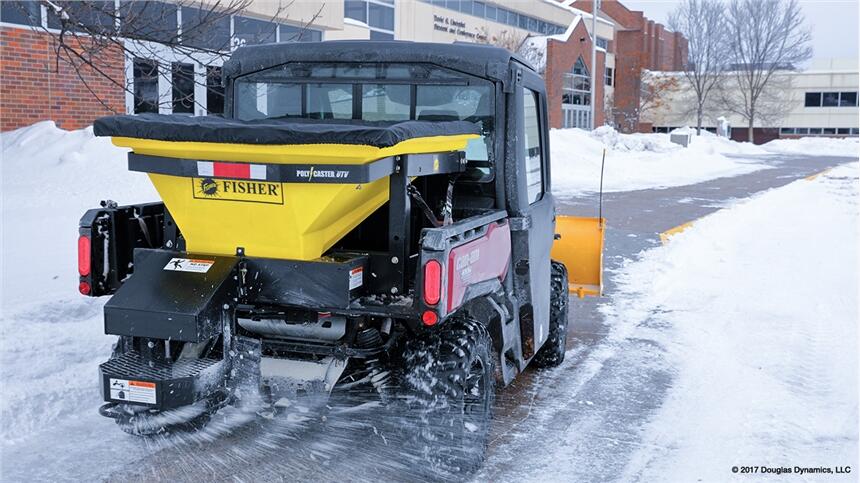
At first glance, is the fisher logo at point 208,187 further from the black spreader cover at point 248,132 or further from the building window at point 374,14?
the building window at point 374,14

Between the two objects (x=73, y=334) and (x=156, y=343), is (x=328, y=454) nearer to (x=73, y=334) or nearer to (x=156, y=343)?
(x=156, y=343)

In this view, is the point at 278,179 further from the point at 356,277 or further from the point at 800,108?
the point at 800,108

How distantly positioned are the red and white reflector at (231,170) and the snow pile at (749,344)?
2.36m

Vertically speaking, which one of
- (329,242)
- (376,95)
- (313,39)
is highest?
(313,39)

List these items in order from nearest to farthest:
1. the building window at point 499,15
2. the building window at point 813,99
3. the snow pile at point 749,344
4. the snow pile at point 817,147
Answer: the snow pile at point 749,344, the building window at point 499,15, the snow pile at point 817,147, the building window at point 813,99

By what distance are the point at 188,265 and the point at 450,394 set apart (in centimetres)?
135

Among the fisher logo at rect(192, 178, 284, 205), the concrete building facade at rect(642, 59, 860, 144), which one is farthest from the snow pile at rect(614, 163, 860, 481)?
the concrete building facade at rect(642, 59, 860, 144)

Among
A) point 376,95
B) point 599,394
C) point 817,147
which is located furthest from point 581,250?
point 817,147

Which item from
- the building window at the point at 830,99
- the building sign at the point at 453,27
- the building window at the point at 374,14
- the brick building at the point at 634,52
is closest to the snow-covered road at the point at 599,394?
the building window at the point at 374,14

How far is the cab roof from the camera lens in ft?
15.9

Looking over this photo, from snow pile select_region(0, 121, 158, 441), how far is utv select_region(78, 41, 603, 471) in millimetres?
1101

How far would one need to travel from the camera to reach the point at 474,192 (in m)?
4.95

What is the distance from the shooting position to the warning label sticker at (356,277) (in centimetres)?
398

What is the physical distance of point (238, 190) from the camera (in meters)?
3.91
